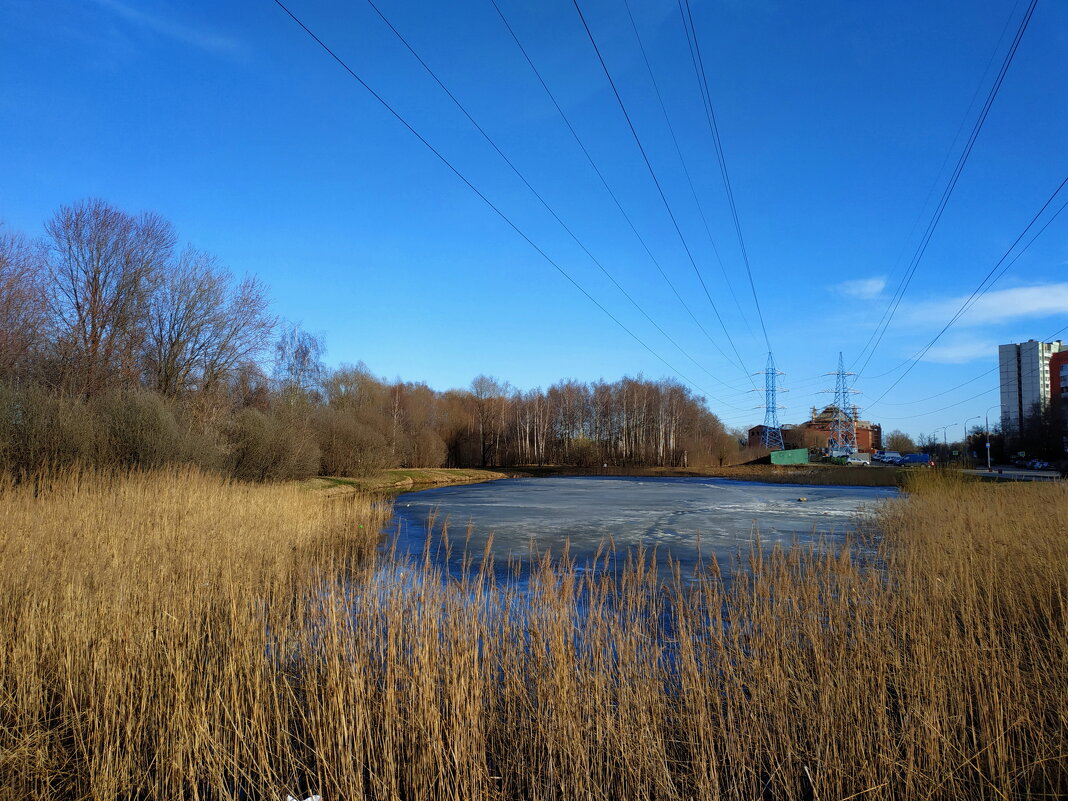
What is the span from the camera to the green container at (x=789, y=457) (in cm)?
5578

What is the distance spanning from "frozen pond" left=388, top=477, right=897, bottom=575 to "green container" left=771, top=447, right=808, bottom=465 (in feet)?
99.0

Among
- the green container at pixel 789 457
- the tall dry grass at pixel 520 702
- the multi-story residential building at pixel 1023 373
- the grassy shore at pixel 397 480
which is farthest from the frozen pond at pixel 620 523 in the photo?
the multi-story residential building at pixel 1023 373

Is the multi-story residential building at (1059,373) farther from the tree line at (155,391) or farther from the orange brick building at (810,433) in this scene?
the tree line at (155,391)

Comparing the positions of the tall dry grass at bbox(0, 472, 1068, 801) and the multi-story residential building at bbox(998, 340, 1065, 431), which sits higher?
the multi-story residential building at bbox(998, 340, 1065, 431)

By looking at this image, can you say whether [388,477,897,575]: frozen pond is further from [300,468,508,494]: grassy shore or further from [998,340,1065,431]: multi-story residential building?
[998,340,1065,431]: multi-story residential building

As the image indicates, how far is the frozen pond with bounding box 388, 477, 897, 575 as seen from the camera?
11.4m

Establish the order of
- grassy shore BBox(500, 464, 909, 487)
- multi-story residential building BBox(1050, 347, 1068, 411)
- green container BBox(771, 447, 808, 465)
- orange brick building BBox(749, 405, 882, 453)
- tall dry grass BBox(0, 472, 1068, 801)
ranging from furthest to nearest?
orange brick building BBox(749, 405, 882, 453), multi-story residential building BBox(1050, 347, 1068, 411), green container BBox(771, 447, 808, 465), grassy shore BBox(500, 464, 909, 487), tall dry grass BBox(0, 472, 1068, 801)

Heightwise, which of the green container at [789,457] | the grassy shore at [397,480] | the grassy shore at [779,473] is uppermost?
the green container at [789,457]

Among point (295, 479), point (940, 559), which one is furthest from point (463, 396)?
point (940, 559)

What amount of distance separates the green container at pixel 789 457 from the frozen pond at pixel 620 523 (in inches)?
1188

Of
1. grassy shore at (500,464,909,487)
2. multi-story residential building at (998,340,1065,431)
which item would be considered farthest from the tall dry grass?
multi-story residential building at (998,340,1065,431)

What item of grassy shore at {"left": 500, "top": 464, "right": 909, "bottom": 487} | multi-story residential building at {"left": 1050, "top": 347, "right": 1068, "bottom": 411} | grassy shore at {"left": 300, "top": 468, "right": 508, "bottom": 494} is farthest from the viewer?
multi-story residential building at {"left": 1050, "top": 347, "right": 1068, "bottom": 411}

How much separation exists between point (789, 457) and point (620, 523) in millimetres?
45224

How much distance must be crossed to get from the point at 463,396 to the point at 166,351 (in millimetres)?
48582
